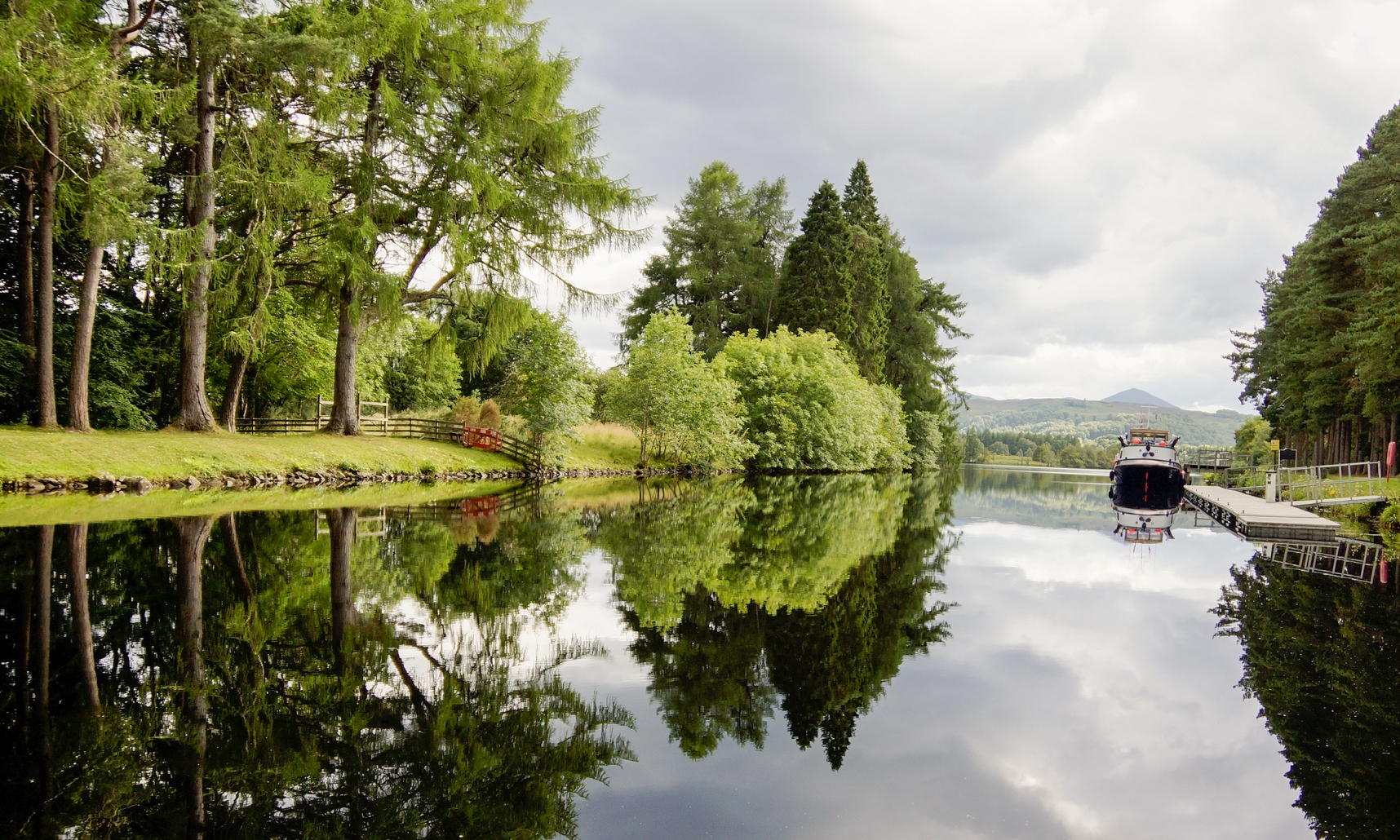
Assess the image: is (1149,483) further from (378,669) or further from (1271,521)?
(378,669)

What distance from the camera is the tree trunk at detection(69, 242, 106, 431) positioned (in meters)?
19.9

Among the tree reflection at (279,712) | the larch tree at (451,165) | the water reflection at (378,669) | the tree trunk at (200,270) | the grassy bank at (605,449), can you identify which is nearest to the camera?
the tree reflection at (279,712)

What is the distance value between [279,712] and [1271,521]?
20.6m

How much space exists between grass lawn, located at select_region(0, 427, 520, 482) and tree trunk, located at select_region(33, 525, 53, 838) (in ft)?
34.2

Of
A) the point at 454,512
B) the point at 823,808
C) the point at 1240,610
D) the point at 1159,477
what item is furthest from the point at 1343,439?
the point at 823,808

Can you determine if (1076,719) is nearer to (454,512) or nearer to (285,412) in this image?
(454,512)

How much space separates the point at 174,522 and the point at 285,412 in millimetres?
29939

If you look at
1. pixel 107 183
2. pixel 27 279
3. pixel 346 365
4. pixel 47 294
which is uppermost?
pixel 107 183

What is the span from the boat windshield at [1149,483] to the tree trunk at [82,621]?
31.7 m

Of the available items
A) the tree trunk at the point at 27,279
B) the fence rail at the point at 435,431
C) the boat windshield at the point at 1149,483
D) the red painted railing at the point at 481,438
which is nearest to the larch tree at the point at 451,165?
the fence rail at the point at 435,431

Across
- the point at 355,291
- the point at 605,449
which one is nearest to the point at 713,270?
the point at 605,449

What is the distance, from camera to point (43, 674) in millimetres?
4965

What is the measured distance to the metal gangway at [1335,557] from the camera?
11.5m

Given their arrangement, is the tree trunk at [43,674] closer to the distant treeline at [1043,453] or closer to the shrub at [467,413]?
the shrub at [467,413]
